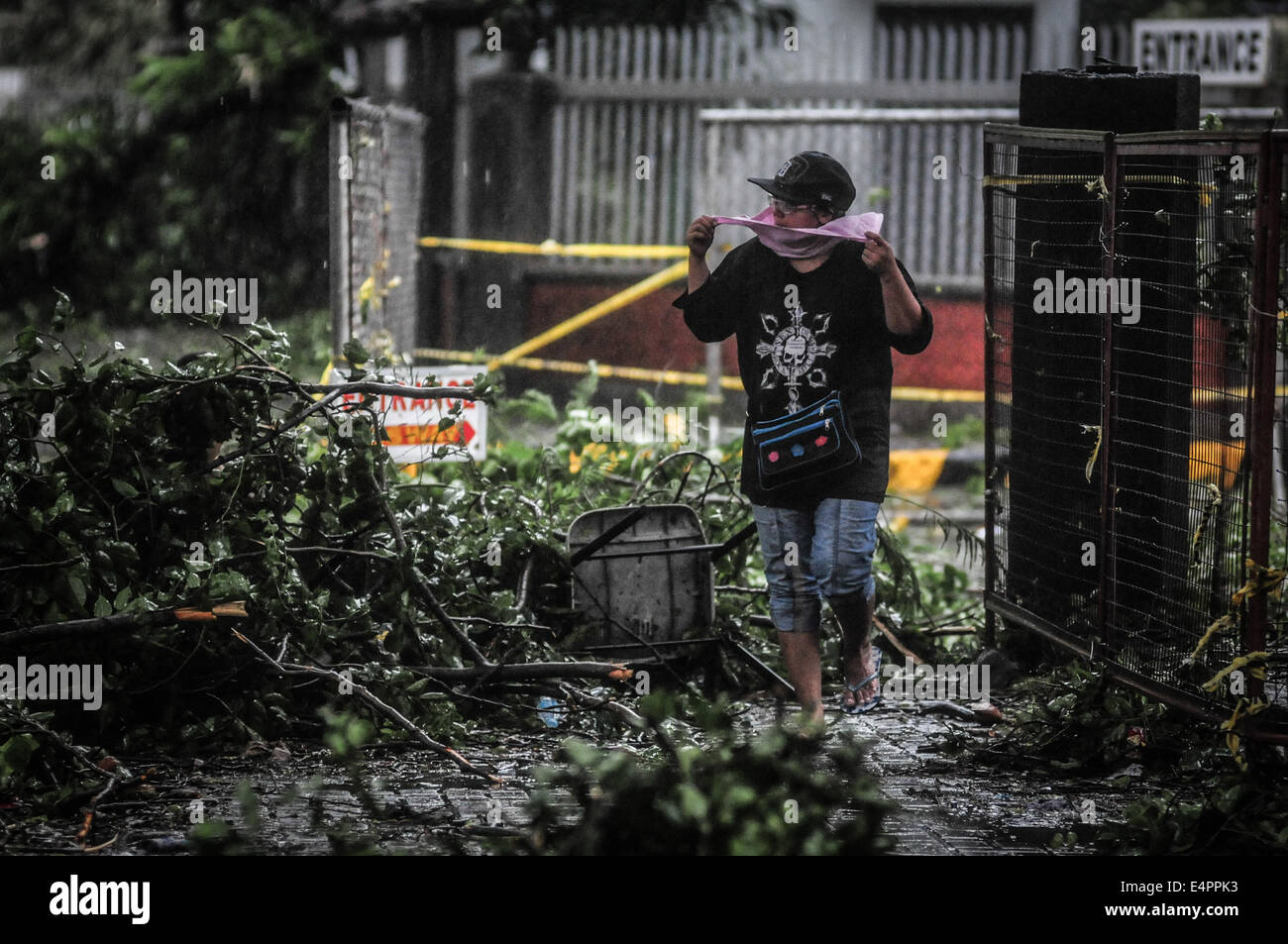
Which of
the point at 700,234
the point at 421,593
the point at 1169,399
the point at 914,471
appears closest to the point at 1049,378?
the point at 1169,399

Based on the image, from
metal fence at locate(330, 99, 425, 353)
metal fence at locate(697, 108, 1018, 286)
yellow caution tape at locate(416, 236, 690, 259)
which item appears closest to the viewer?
metal fence at locate(330, 99, 425, 353)

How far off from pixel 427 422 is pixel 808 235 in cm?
228

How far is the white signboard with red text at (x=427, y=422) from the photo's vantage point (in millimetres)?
6777

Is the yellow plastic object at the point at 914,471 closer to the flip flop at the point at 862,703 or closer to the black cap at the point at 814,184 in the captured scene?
the flip flop at the point at 862,703

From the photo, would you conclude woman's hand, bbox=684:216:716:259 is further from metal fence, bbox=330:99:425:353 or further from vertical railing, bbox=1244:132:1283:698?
metal fence, bbox=330:99:425:353

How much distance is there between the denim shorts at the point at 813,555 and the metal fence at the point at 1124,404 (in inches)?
32.6

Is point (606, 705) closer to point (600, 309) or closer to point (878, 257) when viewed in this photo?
point (878, 257)

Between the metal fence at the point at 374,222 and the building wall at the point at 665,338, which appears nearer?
the metal fence at the point at 374,222

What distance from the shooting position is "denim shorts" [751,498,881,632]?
19.0ft

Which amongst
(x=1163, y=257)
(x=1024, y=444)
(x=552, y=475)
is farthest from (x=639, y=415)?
(x=1163, y=257)

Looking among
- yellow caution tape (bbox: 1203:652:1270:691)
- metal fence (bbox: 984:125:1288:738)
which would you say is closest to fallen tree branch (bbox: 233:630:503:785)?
metal fence (bbox: 984:125:1288:738)

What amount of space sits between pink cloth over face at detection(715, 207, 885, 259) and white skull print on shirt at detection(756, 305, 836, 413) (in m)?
0.20

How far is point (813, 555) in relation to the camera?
19.3ft

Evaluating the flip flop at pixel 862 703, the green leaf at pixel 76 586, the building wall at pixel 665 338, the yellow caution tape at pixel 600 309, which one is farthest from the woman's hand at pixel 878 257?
the yellow caution tape at pixel 600 309
